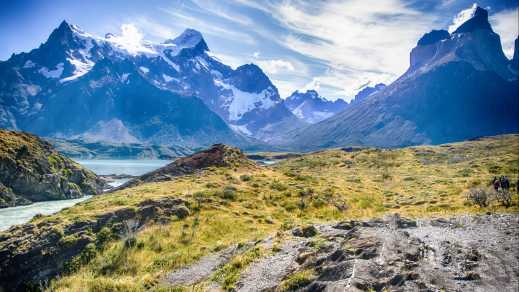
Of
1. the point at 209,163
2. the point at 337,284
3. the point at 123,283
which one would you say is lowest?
the point at 123,283

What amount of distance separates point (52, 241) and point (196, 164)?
109 ft

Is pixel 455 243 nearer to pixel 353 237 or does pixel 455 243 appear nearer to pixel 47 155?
pixel 353 237

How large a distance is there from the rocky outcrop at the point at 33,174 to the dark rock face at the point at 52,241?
57.0m

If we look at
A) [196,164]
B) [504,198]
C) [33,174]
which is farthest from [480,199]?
[33,174]

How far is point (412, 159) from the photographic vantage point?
371 ft

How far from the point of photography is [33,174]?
88.8m

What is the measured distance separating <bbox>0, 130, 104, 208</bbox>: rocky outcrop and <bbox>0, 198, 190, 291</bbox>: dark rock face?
56950 millimetres

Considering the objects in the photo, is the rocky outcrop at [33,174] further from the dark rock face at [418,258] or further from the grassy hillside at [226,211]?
the dark rock face at [418,258]

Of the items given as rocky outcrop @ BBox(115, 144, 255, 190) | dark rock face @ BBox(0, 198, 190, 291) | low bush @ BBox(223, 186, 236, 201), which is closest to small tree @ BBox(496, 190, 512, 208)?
low bush @ BBox(223, 186, 236, 201)

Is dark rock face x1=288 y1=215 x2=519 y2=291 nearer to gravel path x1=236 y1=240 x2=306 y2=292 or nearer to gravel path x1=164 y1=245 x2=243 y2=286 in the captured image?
gravel path x1=236 y1=240 x2=306 y2=292

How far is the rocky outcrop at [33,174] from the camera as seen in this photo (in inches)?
3263

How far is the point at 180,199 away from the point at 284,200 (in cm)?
1324

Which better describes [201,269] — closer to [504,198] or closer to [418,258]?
[418,258]

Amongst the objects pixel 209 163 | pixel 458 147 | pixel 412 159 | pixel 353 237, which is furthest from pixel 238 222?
pixel 458 147
